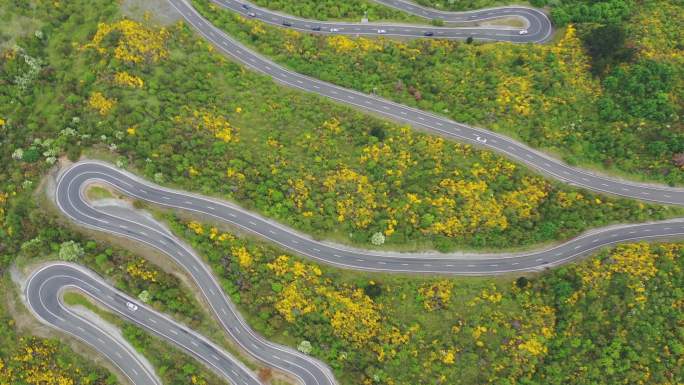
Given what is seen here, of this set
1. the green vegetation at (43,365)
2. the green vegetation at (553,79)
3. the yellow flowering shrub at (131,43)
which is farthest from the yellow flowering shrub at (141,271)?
the green vegetation at (553,79)

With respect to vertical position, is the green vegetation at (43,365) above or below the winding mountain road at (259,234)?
below

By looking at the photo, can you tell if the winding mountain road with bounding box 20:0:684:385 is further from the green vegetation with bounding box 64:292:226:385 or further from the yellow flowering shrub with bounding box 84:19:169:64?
the yellow flowering shrub with bounding box 84:19:169:64

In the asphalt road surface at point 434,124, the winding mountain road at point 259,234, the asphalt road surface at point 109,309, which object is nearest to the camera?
the asphalt road surface at point 109,309

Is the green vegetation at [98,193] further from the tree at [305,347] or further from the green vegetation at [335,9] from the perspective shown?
the green vegetation at [335,9]

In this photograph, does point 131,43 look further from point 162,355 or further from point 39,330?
point 162,355

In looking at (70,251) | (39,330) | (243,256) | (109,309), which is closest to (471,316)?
(243,256)
